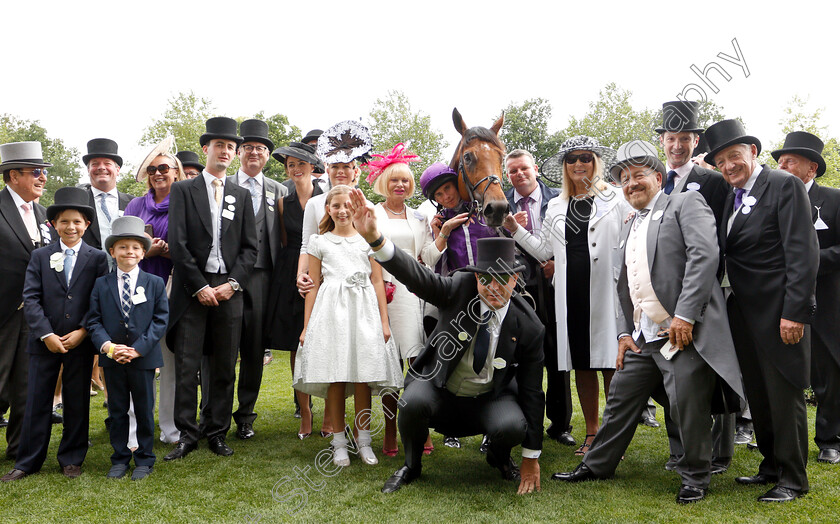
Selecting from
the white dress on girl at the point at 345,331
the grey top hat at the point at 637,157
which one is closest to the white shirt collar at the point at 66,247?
the white dress on girl at the point at 345,331

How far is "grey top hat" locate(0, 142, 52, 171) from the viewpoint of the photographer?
500 cm

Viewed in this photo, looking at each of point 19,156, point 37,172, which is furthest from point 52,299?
point 19,156

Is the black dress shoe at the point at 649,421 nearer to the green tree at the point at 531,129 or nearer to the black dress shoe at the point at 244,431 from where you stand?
the black dress shoe at the point at 244,431

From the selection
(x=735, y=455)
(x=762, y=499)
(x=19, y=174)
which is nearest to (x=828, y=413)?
(x=735, y=455)

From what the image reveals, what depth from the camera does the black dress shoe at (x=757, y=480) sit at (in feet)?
13.3

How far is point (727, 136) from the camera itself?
407 cm

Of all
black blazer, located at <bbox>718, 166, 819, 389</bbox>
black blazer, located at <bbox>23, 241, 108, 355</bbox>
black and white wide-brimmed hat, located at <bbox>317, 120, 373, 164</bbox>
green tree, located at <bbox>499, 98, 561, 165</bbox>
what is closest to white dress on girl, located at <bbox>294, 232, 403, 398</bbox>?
black and white wide-brimmed hat, located at <bbox>317, 120, 373, 164</bbox>

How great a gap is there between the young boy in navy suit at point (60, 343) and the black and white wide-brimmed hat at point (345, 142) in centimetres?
199

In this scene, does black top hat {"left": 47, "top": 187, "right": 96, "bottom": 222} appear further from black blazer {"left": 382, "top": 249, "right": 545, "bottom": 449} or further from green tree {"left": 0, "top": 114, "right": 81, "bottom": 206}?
green tree {"left": 0, "top": 114, "right": 81, "bottom": 206}

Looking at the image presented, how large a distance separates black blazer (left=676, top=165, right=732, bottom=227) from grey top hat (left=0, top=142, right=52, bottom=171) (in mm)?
5340

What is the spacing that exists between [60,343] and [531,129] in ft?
86.4

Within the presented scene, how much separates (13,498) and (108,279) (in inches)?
61.9

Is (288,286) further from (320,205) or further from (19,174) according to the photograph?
(19,174)

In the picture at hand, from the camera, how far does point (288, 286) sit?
5590 mm
